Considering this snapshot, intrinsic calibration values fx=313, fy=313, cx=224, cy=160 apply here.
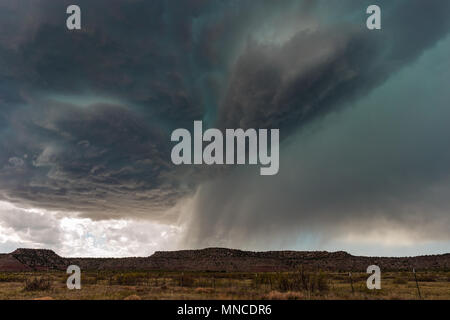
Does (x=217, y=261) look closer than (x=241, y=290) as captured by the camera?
No

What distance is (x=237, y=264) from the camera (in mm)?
139875

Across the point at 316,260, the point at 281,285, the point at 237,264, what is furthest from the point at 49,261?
the point at 281,285

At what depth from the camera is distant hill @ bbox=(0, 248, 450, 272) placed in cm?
12606

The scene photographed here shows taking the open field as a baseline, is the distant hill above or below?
below

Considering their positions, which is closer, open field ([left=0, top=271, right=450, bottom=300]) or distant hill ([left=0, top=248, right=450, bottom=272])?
open field ([left=0, top=271, right=450, bottom=300])

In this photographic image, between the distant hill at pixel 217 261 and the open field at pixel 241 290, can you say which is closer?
the open field at pixel 241 290

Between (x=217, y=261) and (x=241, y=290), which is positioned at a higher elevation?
(x=241, y=290)

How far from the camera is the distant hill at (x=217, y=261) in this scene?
414 feet

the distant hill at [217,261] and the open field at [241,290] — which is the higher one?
the open field at [241,290]

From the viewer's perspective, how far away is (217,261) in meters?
149
